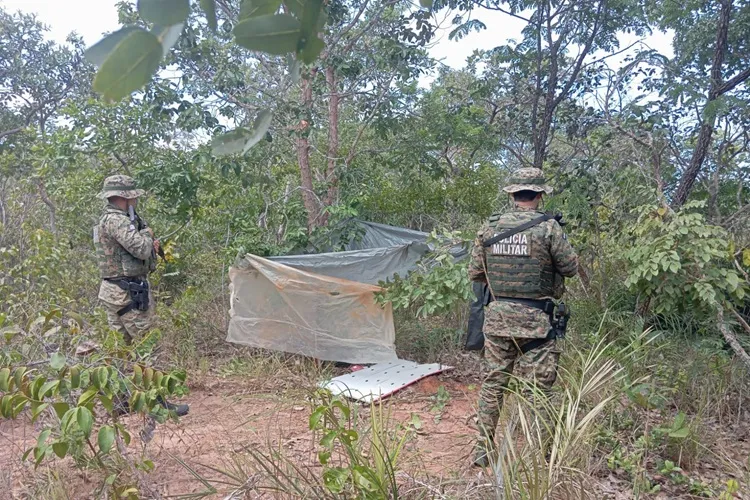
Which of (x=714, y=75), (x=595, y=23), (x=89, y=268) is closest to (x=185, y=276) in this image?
(x=89, y=268)

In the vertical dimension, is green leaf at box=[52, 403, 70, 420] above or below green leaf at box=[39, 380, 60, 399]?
below

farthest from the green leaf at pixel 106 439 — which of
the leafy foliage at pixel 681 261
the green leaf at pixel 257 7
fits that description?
the leafy foliage at pixel 681 261

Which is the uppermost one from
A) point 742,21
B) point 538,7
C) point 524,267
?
point 538,7

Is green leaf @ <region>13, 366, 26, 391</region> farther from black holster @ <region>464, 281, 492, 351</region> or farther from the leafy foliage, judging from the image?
the leafy foliage

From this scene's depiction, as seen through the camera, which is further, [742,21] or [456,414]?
[742,21]

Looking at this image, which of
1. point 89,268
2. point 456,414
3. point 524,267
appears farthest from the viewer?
point 89,268

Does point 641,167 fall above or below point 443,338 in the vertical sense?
above

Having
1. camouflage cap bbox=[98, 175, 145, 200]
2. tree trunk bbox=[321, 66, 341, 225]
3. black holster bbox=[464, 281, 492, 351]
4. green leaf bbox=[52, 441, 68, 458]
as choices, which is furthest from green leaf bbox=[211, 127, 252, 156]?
tree trunk bbox=[321, 66, 341, 225]

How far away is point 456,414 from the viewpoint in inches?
140

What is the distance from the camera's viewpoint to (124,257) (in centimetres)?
365

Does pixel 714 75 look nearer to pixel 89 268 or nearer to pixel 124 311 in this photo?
pixel 124 311

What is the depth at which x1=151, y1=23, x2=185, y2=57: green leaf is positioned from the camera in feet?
1.69

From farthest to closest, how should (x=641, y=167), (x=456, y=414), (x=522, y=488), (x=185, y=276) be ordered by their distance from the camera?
(x=185, y=276), (x=641, y=167), (x=456, y=414), (x=522, y=488)

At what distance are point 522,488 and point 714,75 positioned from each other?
3820 millimetres
